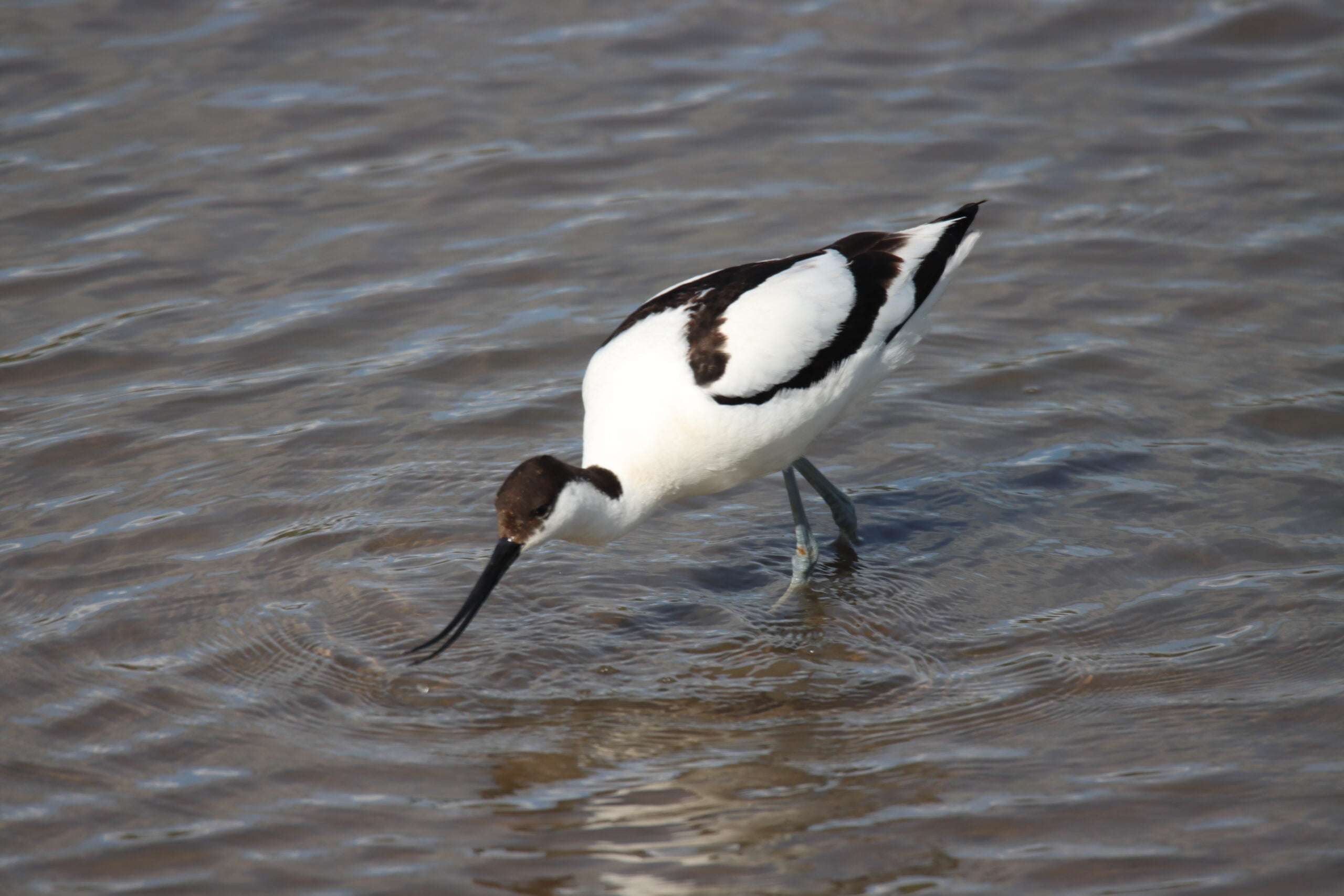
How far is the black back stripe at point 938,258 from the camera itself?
16.0ft

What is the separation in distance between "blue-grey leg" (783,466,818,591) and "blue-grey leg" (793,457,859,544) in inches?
7.2

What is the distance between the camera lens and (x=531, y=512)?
3975 mm

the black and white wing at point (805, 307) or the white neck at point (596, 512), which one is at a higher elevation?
the black and white wing at point (805, 307)

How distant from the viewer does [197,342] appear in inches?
247

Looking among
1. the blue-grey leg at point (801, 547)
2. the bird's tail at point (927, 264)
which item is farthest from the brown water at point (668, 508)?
the bird's tail at point (927, 264)

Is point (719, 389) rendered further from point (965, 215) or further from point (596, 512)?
point (965, 215)

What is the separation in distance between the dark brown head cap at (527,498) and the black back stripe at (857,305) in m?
0.63

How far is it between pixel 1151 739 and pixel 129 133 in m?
6.73

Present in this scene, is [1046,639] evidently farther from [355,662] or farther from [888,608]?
[355,662]

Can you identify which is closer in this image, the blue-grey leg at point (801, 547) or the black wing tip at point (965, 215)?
the blue-grey leg at point (801, 547)

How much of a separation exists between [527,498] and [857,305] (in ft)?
4.74

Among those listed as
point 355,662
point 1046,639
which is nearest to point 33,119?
point 355,662

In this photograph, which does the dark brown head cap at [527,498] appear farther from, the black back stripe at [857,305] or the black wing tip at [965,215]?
the black wing tip at [965,215]

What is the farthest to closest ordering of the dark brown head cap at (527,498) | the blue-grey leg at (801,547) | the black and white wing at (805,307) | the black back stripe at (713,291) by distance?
the blue-grey leg at (801,547)
the black back stripe at (713,291)
the black and white wing at (805,307)
the dark brown head cap at (527,498)
